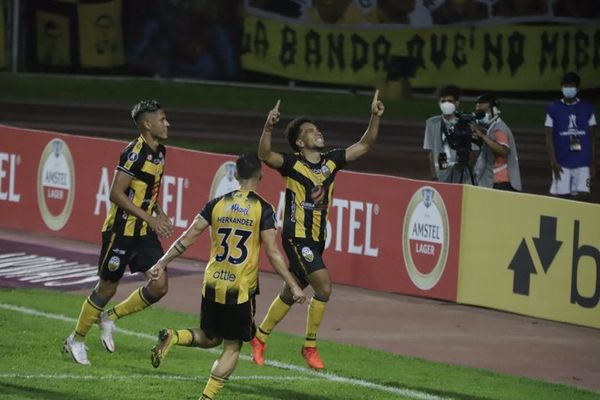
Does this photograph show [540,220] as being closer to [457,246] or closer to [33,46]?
[457,246]

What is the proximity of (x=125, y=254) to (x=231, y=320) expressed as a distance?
2277 mm

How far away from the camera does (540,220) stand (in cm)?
1612

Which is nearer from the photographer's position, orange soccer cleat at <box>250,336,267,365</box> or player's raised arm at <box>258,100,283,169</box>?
player's raised arm at <box>258,100,283,169</box>

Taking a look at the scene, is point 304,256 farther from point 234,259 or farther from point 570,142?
point 570,142

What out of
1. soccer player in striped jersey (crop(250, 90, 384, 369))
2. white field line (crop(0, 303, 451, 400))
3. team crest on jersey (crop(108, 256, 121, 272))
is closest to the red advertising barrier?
white field line (crop(0, 303, 451, 400))

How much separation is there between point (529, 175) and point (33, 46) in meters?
20.5

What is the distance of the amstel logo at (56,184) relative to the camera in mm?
21109

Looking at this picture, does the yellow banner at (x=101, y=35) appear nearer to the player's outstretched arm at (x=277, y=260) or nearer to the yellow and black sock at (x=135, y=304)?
the yellow and black sock at (x=135, y=304)

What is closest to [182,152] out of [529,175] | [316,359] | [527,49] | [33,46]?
[316,359]

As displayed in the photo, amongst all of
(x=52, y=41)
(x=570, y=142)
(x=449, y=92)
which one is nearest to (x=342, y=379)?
(x=449, y=92)

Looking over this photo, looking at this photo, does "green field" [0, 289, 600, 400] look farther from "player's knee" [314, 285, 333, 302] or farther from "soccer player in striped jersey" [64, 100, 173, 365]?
"player's knee" [314, 285, 333, 302]

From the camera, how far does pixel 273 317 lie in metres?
Answer: 13.5

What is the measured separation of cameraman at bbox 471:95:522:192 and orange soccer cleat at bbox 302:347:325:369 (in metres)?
5.15

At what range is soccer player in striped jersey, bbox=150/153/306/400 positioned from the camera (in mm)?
11195
